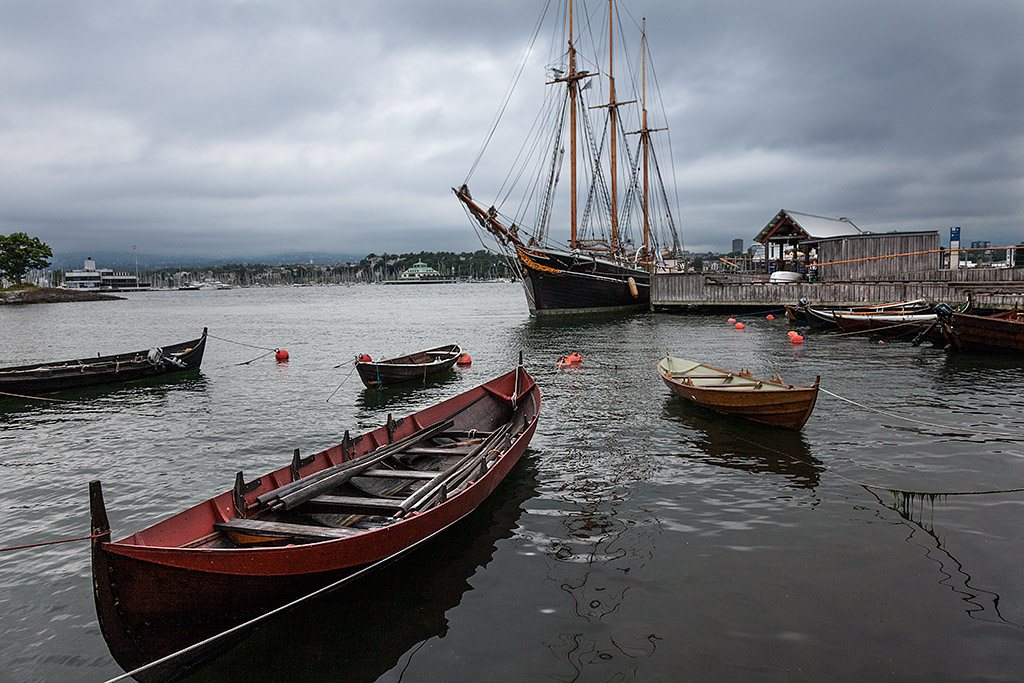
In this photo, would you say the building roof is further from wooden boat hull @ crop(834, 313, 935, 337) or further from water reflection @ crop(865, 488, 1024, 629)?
water reflection @ crop(865, 488, 1024, 629)

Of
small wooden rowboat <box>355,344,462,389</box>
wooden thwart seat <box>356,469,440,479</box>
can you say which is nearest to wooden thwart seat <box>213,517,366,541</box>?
wooden thwart seat <box>356,469,440,479</box>

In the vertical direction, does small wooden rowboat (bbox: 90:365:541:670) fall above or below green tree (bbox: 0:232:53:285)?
below

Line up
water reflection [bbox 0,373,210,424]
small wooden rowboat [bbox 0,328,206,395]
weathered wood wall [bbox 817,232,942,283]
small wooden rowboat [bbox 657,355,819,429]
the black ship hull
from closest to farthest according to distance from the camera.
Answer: small wooden rowboat [bbox 657,355,819,429] → water reflection [bbox 0,373,210,424] → small wooden rowboat [bbox 0,328,206,395] → weathered wood wall [bbox 817,232,942,283] → the black ship hull

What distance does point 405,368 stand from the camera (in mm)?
20641

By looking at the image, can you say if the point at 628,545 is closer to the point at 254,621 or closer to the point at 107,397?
the point at 254,621

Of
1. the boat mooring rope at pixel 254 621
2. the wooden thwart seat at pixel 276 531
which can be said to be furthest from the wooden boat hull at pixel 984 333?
the wooden thwart seat at pixel 276 531

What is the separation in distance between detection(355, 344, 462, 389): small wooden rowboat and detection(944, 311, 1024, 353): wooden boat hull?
19979mm

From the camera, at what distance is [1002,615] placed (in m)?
6.16

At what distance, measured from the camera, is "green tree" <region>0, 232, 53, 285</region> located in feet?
327

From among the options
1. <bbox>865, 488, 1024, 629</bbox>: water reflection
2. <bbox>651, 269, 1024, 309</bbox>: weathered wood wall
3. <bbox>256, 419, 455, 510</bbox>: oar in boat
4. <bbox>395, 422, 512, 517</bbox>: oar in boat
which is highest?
<bbox>651, 269, 1024, 309</bbox>: weathered wood wall

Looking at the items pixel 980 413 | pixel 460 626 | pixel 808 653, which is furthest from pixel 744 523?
pixel 980 413

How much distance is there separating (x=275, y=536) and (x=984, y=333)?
87.1 ft

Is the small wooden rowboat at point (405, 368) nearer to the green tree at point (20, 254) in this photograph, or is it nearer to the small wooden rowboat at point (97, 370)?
the small wooden rowboat at point (97, 370)

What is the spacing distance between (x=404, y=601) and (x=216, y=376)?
1979cm
